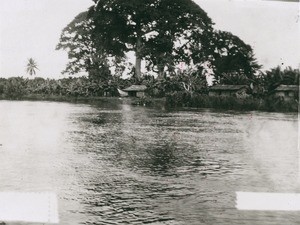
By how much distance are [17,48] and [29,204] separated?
1.61m

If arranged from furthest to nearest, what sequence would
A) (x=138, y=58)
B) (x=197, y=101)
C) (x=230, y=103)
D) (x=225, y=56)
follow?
1. (x=197, y=101)
2. (x=230, y=103)
3. (x=225, y=56)
4. (x=138, y=58)

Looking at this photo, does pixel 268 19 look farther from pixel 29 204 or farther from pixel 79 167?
pixel 29 204

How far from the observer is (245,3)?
449cm

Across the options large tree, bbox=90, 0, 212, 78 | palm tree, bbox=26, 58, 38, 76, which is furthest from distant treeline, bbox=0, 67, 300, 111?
large tree, bbox=90, 0, 212, 78

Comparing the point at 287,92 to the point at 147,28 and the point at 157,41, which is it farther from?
the point at 147,28

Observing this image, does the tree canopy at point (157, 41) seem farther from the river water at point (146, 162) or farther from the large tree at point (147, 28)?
the river water at point (146, 162)

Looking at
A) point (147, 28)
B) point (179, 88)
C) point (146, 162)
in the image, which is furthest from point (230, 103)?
point (146, 162)

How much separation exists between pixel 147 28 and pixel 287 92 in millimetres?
1969

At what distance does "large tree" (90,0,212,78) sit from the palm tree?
3.54ft

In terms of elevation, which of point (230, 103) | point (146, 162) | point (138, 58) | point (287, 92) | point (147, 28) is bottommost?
point (146, 162)

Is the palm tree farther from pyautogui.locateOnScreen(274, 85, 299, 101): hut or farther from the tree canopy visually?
pyautogui.locateOnScreen(274, 85, 299, 101): hut

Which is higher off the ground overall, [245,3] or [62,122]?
[245,3]

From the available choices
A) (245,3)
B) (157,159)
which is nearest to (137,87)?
(157,159)

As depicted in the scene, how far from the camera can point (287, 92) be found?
17.0ft
